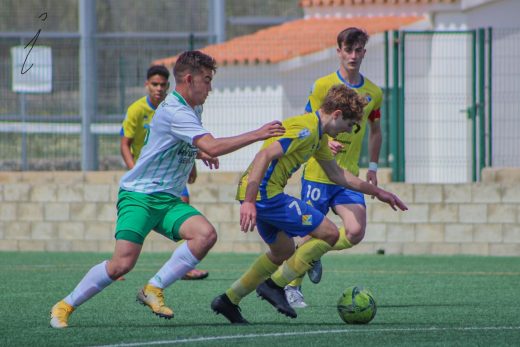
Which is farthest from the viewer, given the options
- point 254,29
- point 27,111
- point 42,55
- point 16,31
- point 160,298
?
point 254,29

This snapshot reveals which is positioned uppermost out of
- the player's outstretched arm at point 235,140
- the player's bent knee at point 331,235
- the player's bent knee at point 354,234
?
the player's outstretched arm at point 235,140

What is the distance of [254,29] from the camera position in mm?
29469

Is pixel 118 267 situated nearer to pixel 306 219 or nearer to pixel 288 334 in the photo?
pixel 288 334

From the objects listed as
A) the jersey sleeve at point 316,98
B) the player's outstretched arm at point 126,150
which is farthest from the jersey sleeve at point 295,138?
the player's outstretched arm at point 126,150

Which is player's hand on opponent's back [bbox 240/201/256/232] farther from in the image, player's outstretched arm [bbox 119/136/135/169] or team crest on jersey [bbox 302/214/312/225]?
player's outstretched arm [bbox 119/136/135/169]

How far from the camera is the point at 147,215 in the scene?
27.1 feet

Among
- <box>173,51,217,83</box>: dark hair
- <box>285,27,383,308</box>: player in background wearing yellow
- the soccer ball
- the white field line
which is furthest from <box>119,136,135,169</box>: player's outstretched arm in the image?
the white field line

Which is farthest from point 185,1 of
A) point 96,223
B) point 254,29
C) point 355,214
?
point 355,214

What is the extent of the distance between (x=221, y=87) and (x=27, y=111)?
317cm

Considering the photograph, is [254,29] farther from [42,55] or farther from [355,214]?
[355,214]

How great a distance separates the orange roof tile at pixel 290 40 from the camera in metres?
20.6

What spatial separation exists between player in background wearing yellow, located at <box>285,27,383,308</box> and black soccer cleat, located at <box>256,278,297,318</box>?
3.40 ft

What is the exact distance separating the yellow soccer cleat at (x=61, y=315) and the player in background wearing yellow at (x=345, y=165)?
7.38 ft

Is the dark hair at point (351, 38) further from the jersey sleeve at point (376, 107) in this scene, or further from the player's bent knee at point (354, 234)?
the player's bent knee at point (354, 234)
